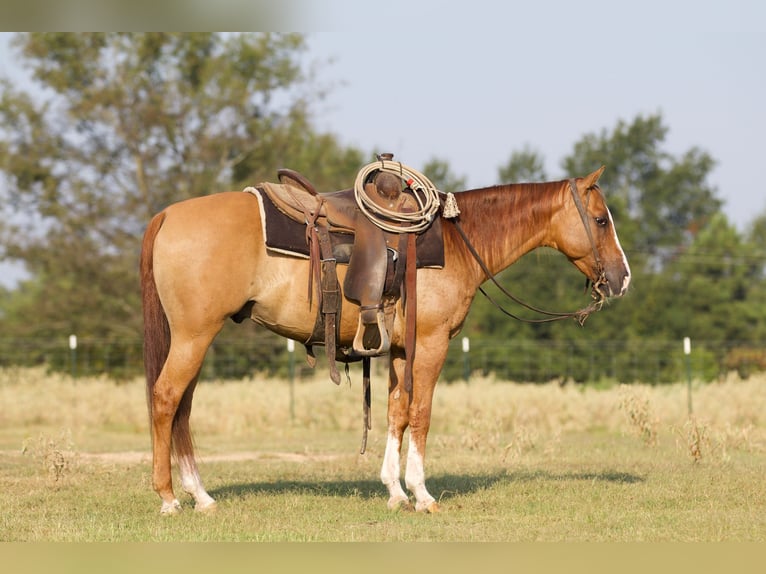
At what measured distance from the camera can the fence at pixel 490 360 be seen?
28047mm

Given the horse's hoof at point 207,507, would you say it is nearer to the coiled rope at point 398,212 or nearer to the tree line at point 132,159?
the coiled rope at point 398,212

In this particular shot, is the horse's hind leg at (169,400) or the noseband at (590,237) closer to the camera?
the horse's hind leg at (169,400)

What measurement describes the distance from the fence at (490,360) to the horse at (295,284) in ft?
62.8

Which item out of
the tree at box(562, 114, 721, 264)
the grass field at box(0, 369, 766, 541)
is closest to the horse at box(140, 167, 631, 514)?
the grass field at box(0, 369, 766, 541)

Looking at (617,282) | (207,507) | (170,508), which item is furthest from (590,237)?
(170,508)

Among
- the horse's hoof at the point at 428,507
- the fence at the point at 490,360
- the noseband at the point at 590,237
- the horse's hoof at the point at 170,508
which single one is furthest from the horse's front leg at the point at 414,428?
the fence at the point at 490,360

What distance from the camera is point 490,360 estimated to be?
2842cm

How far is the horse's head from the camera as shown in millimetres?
8195

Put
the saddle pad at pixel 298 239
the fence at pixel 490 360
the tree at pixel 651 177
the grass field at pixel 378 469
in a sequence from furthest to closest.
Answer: the tree at pixel 651 177
the fence at pixel 490 360
the saddle pad at pixel 298 239
the grass field at pixel 378 469

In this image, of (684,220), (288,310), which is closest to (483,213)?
(288,310)

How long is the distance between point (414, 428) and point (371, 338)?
0.85 meters

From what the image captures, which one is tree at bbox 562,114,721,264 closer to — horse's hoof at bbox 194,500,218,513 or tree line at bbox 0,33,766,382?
tree line at bbox 0,33,766,382

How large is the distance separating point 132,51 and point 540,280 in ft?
62.7

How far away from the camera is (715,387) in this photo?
2041 centimetres
